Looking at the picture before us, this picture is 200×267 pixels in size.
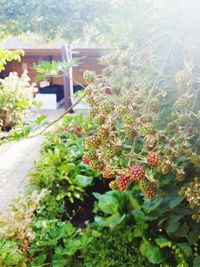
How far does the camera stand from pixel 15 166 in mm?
4469

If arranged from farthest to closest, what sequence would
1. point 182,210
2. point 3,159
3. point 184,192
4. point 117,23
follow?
point 3,159 < point 182,210 < point 117,23 < point 184,192

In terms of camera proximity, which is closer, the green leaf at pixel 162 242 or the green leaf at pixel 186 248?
the green leaf at pixel 186 248

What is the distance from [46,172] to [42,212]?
0.53m

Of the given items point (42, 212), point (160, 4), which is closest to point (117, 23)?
point (160, 4)

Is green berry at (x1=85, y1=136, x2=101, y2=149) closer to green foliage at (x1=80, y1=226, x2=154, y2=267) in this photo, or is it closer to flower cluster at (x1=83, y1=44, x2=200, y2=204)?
flower cluster at (x1=83, y1=44, x2=200, y2=204)

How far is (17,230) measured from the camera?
2.02 metres

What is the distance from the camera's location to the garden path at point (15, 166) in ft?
10.8

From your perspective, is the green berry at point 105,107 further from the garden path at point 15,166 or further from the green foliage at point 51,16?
the garden path at point 15,166

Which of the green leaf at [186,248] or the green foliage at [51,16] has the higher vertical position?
the green foliage at [51,16]

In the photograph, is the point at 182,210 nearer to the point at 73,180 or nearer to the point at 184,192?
the point at 184,192

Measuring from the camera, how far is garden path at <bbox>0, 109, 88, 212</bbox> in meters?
3.29

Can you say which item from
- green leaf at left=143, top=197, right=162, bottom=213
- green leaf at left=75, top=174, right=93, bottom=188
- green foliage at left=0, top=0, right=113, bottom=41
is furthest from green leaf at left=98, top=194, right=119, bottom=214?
green foliage at left=0, top=0, right=113, bottom=41

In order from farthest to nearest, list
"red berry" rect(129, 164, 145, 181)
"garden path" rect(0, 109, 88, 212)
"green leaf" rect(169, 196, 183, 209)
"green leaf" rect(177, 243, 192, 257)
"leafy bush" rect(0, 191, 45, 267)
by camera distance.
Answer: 1. "garden path" rect(0, 109, 88, 212)
2. "leafy bush" rect(0, 191, 45, 267)
3. "green leaf" rect(177, 243, 192, 257)
4. "green leaf" rect(169, 196, 183, 209)
5. "red berry" rect(129, 164, 145, 181)

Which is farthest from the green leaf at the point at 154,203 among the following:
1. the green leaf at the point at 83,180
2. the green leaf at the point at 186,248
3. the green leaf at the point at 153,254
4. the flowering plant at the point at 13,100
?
the flowering plant at the point at 13,100
